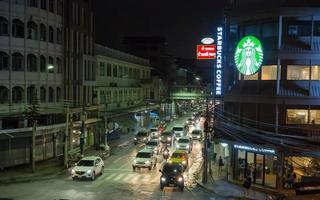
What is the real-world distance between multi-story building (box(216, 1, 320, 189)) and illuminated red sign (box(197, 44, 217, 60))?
6.71m

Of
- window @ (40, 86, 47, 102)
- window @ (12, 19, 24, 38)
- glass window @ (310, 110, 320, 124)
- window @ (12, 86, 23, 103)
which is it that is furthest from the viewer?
window @ (40, 86, 47, 102)

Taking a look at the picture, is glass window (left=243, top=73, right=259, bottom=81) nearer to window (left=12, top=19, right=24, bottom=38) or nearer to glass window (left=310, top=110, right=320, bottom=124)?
glass window (left=310, top=110, right=320, bottom=124)

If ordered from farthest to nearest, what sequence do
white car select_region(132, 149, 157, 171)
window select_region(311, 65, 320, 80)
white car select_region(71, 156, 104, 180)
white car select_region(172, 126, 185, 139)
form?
white car select_region(172, 126, 185, 139)
white car select_region(132, 149, 157, 171)
white car select_region(71, 156, 104, 180)
window select_region(311, 65, 320, 80)

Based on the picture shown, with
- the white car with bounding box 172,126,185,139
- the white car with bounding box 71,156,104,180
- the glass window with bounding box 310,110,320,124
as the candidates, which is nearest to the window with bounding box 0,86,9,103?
the white car with bounding box 71,156,104,180

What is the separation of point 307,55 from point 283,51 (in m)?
1.66

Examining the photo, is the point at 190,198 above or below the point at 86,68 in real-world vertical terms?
below

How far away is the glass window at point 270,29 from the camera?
3738cm

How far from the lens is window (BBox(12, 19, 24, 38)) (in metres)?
48.7

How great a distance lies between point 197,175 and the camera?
44.6m

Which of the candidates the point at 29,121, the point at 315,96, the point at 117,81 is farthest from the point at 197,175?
the point at 117,81

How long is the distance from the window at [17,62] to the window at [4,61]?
1016 millimetres

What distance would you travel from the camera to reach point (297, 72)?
37250mm

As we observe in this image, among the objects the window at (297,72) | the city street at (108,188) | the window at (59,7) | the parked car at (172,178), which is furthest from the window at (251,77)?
the window at (59,7)

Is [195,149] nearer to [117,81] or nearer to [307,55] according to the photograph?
[117,81]
